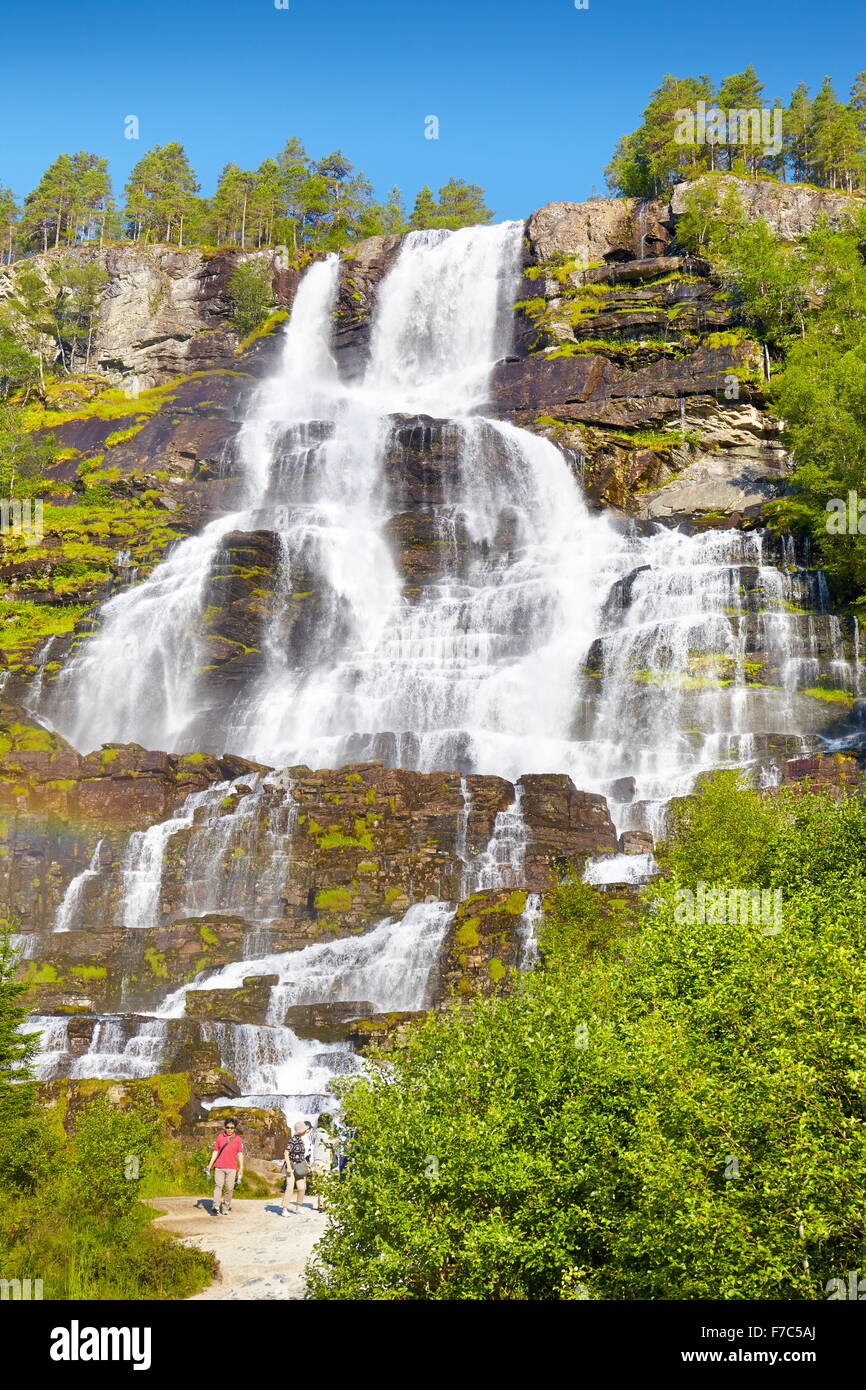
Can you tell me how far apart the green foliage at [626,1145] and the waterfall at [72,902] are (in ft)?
106

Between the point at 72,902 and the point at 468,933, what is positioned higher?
the point at 72,902

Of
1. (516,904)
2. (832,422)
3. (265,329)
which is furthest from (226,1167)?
(265,329)

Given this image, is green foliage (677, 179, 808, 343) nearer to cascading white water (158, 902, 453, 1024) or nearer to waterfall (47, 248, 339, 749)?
waterfall (47, 248, 339, 749)

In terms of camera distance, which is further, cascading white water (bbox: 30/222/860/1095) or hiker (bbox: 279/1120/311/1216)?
cascading white water (bbox: 30/222/860/1095)

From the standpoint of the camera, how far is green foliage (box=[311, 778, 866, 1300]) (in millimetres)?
9617

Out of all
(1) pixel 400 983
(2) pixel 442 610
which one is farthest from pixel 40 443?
(1) pixel 400 983

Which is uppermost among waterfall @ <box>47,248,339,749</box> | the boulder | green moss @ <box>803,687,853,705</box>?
the boulder

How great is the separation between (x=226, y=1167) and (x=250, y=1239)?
2.04 meters

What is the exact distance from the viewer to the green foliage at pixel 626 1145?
962 centimetres

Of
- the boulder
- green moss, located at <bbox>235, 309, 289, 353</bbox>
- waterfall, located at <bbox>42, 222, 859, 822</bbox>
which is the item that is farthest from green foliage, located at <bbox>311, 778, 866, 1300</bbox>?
green moss, located at <bbox>235, 309, 289, 353</bbox>

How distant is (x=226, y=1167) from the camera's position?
19.5 metres

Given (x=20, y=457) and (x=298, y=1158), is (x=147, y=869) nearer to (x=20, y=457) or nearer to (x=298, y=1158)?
(x=298, y=1158)

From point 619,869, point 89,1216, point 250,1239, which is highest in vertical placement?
point 619,869

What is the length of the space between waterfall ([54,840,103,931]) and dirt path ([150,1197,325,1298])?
2480cm
